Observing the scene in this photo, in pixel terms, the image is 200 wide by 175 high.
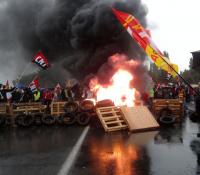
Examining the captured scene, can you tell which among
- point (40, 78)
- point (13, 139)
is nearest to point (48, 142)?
point (13, 139)

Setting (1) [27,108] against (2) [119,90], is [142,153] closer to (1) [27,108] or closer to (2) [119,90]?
(1) [27,108]

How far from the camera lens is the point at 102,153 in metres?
9.20

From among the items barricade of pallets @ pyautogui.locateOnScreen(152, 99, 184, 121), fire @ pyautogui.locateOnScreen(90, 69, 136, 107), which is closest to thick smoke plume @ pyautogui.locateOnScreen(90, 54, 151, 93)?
fire @ pyautogui.locateOnScreen(90, 69, 136, 107)

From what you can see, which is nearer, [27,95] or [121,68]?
[27,95]

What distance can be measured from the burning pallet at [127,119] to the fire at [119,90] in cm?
667

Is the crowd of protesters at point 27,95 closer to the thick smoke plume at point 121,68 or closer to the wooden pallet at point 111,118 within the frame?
the wooden pallet at point 111,118

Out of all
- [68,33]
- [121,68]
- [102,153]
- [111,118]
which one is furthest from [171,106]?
[68,33]

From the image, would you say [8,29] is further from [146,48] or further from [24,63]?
[146,48]

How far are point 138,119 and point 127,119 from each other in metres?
0.40

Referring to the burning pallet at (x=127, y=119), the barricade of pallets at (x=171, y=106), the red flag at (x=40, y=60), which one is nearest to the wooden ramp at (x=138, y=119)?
the burning pallet at (x=127, y=119)

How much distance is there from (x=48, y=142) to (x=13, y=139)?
1.62 m

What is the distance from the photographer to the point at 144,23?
32781mm

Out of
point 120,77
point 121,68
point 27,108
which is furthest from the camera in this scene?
point 121,68

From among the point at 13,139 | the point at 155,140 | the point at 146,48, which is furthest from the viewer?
the point at 146,48
